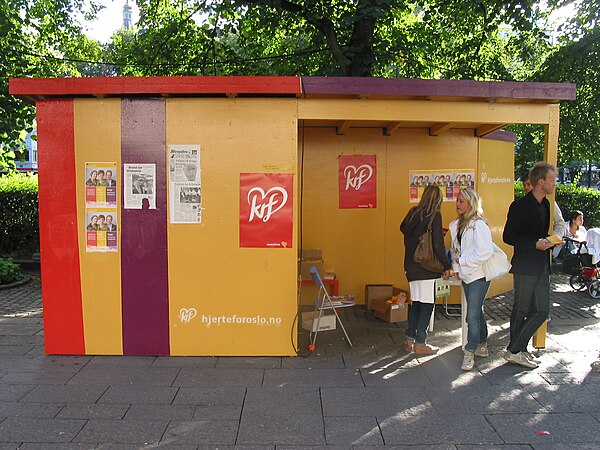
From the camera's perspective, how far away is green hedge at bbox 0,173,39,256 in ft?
37.8

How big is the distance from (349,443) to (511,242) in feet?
8.67

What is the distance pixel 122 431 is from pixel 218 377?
115 cm

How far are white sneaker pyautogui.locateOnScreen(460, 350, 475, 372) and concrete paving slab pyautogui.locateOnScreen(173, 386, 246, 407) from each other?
2144mm

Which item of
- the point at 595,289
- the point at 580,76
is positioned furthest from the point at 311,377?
the point at 580,76

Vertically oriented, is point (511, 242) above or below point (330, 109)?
below

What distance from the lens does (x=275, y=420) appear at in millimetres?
3916

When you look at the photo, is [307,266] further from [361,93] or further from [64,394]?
[64,394]

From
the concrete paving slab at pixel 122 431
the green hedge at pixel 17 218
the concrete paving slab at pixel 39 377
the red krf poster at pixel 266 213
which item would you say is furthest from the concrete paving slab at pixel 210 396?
the green hedge at pixel 17 218

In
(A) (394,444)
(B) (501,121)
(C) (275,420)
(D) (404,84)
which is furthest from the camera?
(B) (501,121)

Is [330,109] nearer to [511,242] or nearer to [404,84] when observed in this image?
[404,84]

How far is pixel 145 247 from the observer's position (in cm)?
517

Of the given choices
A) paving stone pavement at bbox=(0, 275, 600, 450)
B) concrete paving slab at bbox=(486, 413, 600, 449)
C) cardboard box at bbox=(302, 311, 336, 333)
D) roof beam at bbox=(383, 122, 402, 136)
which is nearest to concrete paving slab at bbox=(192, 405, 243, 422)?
paving stone pavement at bbox=(0, 275, 600, 450)

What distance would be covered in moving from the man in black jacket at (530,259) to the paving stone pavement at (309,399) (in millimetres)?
368

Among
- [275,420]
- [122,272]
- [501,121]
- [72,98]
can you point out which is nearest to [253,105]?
[72,98]
